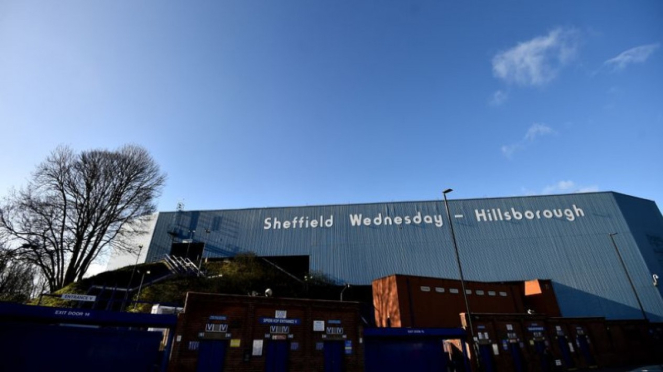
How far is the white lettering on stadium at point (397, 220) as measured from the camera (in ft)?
143

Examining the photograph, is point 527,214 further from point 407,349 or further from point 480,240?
point 407,349

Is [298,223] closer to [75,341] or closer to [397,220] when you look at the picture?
[397,220]

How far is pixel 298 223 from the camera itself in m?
44.8

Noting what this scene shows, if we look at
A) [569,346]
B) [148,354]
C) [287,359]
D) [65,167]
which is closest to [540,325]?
[569,346]

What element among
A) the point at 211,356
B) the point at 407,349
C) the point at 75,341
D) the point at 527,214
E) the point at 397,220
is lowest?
the point at 211,356

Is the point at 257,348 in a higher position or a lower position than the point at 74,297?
lower

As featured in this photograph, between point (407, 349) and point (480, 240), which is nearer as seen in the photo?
point (407, 349)

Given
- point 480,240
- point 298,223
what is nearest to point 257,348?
point 298,223

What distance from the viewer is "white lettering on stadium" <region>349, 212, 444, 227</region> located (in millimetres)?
43594

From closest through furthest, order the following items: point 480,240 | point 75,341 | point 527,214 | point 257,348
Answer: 1. point 75,341
2. point 257,348
3. point 480,240
4. point 527,214

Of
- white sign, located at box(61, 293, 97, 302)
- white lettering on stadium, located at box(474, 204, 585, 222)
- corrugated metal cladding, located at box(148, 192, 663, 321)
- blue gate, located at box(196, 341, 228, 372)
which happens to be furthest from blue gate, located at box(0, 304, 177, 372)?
white lettering on stadium, located at box(474, 204, 585, 222)

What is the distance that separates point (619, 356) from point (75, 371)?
40.9 m

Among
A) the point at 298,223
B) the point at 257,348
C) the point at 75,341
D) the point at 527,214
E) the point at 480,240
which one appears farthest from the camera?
the point at 298,223

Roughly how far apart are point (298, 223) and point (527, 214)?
1257 inches
